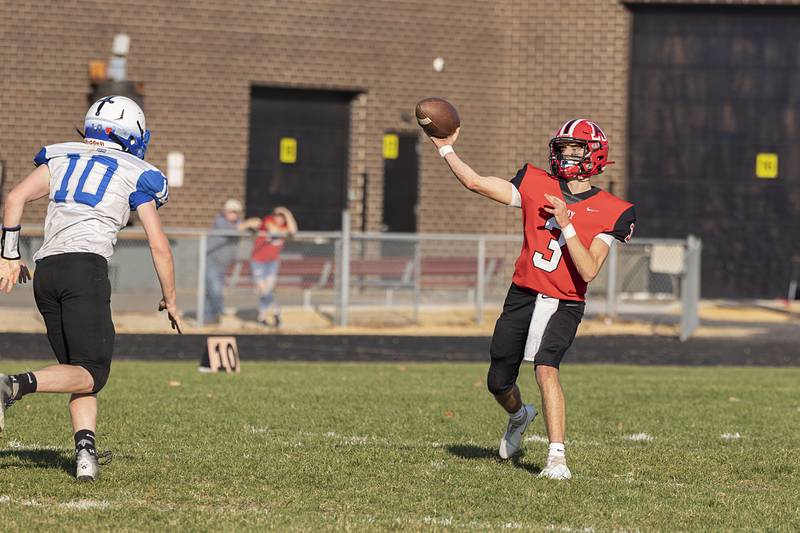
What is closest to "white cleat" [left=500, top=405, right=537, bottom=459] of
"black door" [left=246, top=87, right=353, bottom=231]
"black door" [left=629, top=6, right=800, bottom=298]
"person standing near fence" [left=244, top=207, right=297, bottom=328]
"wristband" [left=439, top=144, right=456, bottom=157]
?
"wristband" [left=439, top=144, right=456, bottom=157]

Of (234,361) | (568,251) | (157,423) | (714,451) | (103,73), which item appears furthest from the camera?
(103,73)

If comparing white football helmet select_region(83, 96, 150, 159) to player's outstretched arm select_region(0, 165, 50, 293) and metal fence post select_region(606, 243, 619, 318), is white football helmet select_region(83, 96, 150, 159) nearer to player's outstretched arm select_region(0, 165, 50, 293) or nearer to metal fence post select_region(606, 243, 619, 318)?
player's outstretched arm select_region(0, 165, 50, 293)

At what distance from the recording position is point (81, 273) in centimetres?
691

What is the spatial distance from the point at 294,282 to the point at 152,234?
42.3 ft

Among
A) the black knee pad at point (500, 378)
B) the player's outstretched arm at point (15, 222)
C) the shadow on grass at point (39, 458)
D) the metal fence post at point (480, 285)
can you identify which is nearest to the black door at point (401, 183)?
the metal fence post at point (480, 285)

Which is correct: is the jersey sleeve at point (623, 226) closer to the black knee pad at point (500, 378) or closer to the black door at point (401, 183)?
the black knee pad at point (500, 378)

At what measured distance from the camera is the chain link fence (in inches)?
775

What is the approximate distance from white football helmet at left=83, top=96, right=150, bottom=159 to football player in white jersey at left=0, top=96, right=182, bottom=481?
10 millimetres

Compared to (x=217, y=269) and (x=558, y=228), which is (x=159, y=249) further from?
(x=217, y=269)

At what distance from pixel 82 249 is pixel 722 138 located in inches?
851

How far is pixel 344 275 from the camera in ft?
65.2

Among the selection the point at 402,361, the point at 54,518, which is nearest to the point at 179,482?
the point at 54,518

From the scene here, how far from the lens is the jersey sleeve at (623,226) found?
7547 millimetres

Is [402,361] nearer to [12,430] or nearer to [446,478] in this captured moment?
[12,430]
